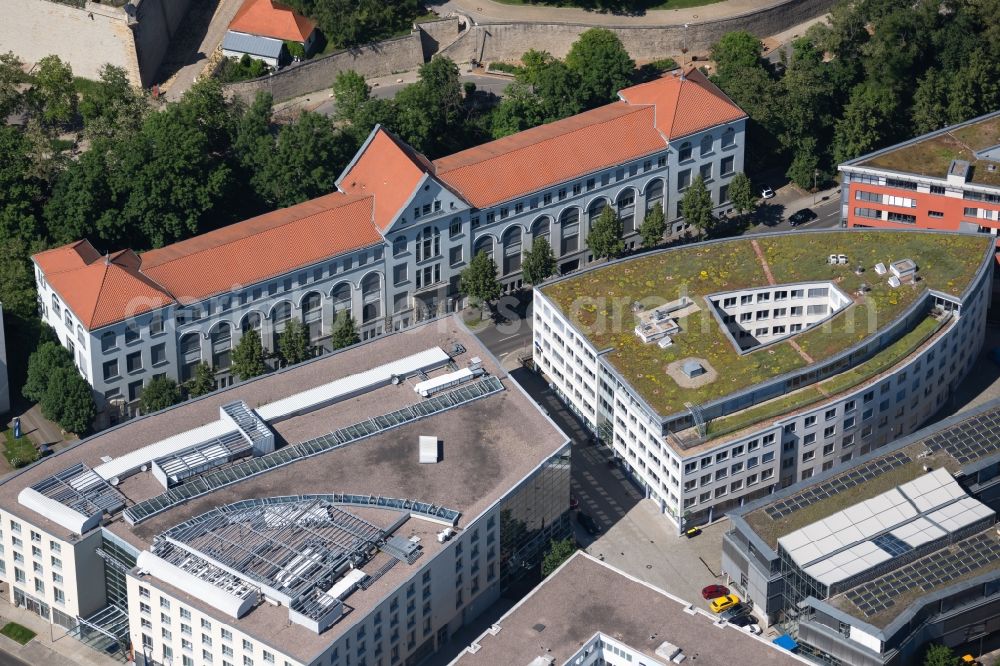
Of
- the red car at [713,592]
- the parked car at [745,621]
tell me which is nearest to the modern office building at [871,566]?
the parked car at [745,621]

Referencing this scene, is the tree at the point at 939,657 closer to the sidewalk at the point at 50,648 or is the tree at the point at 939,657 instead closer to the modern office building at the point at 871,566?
the modern office building at the point at 871,566

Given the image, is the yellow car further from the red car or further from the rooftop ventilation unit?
the rooftop ventilation unit

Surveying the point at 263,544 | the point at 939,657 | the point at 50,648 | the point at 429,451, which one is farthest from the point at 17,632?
the point at 939,657

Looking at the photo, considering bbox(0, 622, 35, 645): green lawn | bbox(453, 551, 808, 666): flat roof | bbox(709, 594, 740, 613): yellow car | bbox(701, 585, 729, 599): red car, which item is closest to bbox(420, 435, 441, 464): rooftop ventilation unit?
bbox(453, 551, 808, 666): flat roof

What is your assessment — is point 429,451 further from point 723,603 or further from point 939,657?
point 939,657

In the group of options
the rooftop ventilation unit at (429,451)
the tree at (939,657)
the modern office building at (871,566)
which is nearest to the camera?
the tree at (939,657)

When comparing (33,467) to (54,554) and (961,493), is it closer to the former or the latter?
(54,554)

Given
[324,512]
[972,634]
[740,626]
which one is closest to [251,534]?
[324,512]
